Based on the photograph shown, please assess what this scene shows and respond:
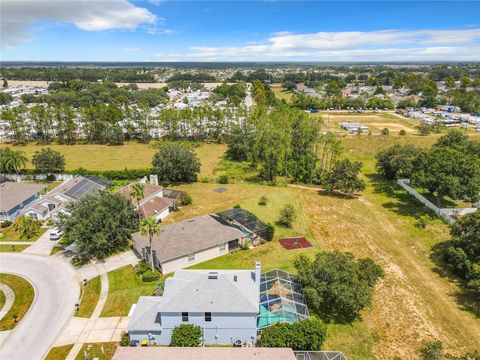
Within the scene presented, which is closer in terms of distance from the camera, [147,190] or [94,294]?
[94,294]

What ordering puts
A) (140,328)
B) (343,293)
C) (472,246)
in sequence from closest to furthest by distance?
(140,328), (343,293), (472,246)

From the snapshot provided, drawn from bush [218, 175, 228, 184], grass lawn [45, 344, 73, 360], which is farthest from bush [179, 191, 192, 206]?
grass lawn [45, 344, 73, 360]

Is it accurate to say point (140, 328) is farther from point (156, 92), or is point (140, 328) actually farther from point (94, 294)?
point (156, 92)

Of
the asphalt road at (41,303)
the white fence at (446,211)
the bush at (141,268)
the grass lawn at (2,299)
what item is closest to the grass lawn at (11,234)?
the asphalt road at (41,303)

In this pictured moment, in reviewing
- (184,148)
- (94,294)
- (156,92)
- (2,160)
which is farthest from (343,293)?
(156,92)

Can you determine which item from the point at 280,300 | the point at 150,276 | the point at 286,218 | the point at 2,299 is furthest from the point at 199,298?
the point at 286,218

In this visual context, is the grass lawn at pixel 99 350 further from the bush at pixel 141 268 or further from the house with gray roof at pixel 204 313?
the bush at pixel 141 268

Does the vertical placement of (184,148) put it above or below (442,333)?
above

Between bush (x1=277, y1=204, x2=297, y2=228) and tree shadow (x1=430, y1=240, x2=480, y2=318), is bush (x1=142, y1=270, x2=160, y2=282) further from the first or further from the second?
tree shadow (x1=430, y1=240, x2=480, y2=318)
